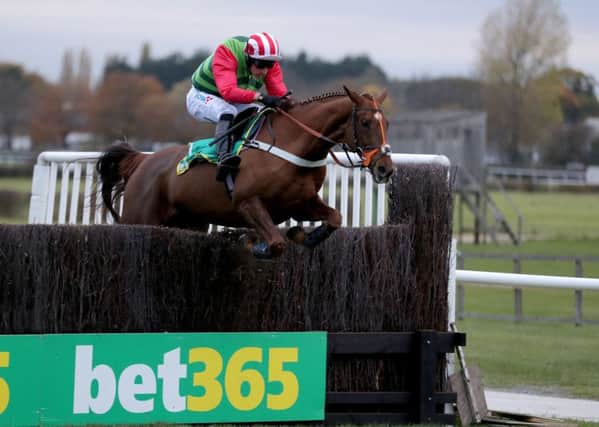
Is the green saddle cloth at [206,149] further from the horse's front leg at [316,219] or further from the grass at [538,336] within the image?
the grass at [538,336]

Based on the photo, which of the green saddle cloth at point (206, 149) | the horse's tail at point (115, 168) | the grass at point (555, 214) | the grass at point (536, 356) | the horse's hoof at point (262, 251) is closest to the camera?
the horse's hoof at point (262, 251)

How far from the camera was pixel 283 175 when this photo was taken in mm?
7438

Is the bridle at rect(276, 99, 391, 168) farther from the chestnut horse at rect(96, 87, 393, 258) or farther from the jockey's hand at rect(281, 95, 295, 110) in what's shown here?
the jockey's hand at rect(281, 95, 295, 110)

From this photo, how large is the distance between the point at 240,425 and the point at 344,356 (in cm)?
80

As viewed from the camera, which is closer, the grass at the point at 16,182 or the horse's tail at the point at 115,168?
the horse's tail at the point at 115,168

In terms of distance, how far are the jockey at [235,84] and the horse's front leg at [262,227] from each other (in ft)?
Result: 1.16

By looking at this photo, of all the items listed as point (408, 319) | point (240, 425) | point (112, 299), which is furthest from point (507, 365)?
point (112, 299)

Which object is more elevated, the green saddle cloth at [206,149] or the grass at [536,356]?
the green saddle cloth at [206,149]

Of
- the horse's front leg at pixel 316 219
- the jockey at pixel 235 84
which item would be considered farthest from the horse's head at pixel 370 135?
the jockey at pixel 235 84

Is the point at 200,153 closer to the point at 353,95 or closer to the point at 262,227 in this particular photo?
the point at 262,227

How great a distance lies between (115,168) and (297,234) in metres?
2.76

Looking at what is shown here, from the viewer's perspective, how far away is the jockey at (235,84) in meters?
7.78

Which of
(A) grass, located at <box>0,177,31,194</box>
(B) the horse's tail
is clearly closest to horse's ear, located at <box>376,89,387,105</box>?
(B) the horse's tail

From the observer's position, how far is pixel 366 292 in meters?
7.00
